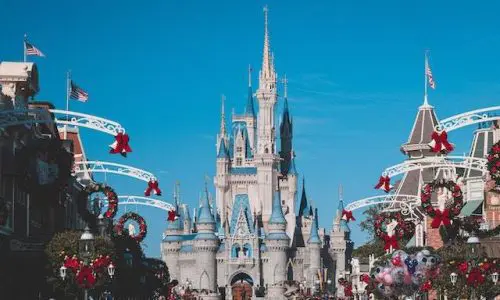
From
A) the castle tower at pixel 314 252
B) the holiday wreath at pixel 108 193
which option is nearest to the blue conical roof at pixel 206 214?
the castle tower at pixel 314 252

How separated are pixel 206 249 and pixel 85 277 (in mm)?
149816

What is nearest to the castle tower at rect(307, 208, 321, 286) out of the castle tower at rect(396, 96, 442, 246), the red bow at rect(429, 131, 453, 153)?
the castle tower at rect(396, 96, 442, 246)

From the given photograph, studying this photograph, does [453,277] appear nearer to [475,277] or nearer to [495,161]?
[475,277]

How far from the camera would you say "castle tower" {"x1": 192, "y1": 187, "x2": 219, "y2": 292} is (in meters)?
193

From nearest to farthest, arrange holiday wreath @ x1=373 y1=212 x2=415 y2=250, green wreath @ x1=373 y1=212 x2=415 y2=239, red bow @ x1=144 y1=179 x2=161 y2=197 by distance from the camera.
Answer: holiday wreath @ x1=373 y1=212 x2=415 y2=250
green wreath @ x1=373 y1=212 x2=415 y2=239
red bow @ x1=144 y1=179 x2=161 y2=197

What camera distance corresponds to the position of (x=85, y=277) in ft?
150

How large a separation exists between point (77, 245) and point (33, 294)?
17.3 feet

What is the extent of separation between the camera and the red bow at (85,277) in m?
45.8

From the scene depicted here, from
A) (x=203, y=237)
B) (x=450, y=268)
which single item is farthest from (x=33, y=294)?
(x=203, y=237)

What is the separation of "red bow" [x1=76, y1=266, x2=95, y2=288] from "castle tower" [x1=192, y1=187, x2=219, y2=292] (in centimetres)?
14565

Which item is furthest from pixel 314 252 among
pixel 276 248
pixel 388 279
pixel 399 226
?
pixel 388 279

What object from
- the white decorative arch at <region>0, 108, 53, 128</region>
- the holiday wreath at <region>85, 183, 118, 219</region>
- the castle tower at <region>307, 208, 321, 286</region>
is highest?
the castle tower at <region>307, 208, 321, 286</region>

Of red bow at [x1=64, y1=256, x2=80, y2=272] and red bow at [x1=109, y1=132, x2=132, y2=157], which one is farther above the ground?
red bow at [x1=109, y1=132, x2=132, y2=157]

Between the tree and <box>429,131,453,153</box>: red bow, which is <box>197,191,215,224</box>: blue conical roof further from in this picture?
<box>429,131,453,153</box>: red bow
